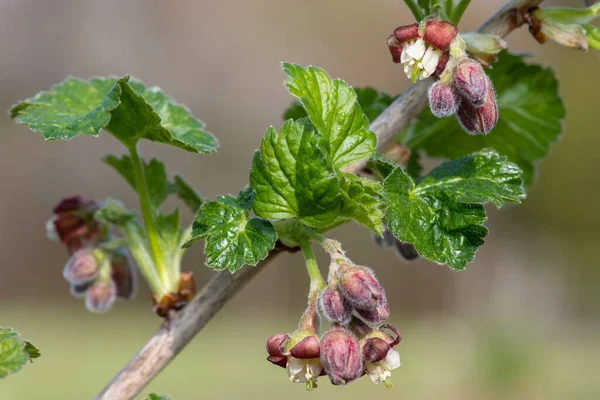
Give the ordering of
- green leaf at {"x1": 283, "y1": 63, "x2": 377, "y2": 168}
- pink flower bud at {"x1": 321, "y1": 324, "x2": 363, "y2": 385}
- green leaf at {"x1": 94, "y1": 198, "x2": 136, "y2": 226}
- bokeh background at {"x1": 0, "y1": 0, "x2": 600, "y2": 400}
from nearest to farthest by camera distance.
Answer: pink flower bud at {"x1": 321, "y1": 324, "x2": 363, "y2": 385}, green leaf at {"x1": 283, "y1": 63, "x2": 377, "y2": 168}, green leaf at {"x1": 94, "y1": 198, "x2": 136, "y2": 226}, bokeh background at {"x1": 0, "y1": 0, "x2": 600, "y2": 400}

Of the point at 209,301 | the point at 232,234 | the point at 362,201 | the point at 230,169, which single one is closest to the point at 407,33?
the point at 362,201

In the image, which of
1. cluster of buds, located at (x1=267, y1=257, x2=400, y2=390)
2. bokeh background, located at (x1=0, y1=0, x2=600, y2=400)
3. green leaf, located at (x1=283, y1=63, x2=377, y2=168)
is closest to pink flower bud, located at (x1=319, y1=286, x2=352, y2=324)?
cluster of buds, located at (x1=267, y1=257, x2=400, y2=390)

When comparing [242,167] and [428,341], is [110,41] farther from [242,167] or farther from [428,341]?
[428,341]

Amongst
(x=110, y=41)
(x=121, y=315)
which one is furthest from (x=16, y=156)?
(x=121, y=315)

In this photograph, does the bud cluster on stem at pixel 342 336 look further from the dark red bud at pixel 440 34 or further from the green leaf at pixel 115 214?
the green leaf at pixel 115 214

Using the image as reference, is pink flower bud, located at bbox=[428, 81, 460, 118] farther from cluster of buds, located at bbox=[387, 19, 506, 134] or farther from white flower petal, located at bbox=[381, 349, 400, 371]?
white flower petal, located at bbox=[381, 349, 400, 371]

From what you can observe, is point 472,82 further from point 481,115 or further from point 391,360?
point 391,360
